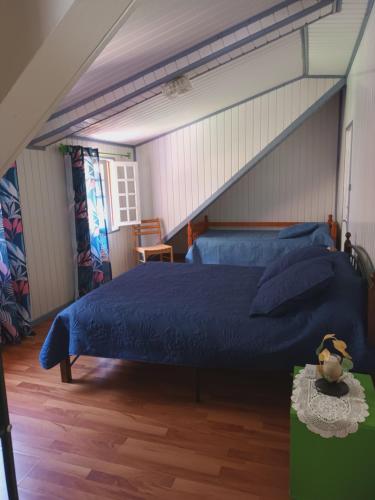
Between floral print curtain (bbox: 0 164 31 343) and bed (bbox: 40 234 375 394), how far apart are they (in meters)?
0.90

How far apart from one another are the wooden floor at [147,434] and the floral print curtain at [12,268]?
0.48 metres

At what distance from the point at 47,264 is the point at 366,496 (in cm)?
321

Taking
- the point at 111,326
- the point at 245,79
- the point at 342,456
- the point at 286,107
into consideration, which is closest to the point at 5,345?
the point at 111,326

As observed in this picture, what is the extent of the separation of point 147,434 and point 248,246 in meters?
3.01

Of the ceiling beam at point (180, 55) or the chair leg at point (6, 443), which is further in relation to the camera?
the ceiling beam at point (180, 55)

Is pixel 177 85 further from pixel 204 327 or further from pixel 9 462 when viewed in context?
pixel 9 462

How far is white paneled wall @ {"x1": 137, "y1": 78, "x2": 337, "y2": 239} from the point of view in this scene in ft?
14.1

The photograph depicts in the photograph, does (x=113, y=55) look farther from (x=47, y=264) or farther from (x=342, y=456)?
(x=342, y=456)

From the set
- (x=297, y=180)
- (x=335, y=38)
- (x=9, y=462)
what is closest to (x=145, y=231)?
(x=297, y=180)

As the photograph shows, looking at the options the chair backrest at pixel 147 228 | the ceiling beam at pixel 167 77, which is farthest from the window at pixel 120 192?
the ceiling beam at pixel 167 77

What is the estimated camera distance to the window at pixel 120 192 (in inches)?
184

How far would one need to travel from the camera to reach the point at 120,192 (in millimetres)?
4762

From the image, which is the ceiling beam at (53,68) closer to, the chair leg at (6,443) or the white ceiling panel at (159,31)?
the chair leg at (6,443)

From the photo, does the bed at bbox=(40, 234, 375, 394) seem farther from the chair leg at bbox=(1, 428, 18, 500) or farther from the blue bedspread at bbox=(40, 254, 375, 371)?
the chair leg at bbox=(1, 428, 18, 500)
